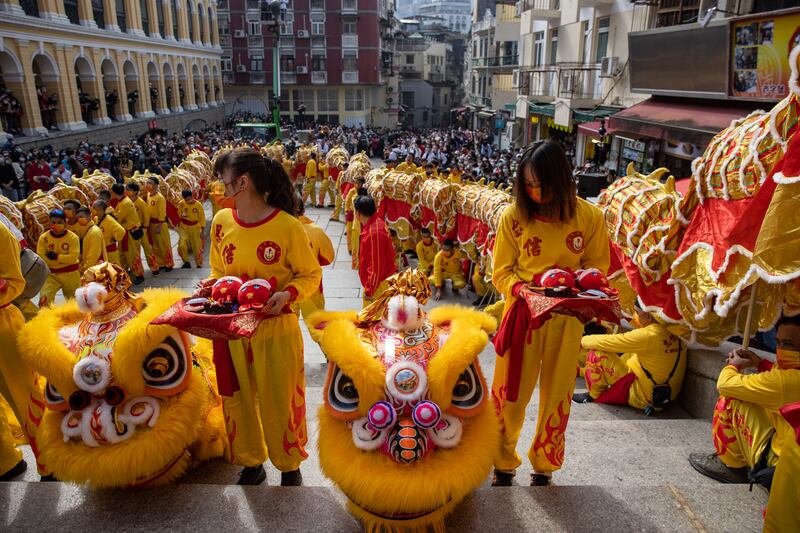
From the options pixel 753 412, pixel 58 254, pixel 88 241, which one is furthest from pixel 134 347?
pixel 88 241

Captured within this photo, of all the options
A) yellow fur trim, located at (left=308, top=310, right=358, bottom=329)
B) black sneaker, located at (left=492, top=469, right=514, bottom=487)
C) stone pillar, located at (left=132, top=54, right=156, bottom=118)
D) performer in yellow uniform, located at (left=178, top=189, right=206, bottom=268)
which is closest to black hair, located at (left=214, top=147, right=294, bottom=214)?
yellow fur trim, located at (left=308, top=310, right=358, bottom=329)

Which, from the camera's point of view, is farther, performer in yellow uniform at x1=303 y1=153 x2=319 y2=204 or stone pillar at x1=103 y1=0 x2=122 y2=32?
stone pillar at x1=103 y1=0 x2=122 y2=32

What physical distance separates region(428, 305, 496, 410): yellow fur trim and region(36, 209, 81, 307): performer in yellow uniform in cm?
525

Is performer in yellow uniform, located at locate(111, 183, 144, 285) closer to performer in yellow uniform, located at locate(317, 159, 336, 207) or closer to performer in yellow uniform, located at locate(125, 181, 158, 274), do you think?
performer in yellow uniform, located at locate(125, 181, 158, 274)

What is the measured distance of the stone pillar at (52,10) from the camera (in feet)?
61.6

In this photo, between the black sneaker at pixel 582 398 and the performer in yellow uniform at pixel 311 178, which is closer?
the black sneaker at pixel 582 398

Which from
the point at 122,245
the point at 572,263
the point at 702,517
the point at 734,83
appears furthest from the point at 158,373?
the point at 734,83

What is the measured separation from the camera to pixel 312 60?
4159cm

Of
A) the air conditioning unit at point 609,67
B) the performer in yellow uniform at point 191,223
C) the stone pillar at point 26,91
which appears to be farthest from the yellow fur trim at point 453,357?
the stone pillar at point 26,91

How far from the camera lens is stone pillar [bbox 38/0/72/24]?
61.6 feet

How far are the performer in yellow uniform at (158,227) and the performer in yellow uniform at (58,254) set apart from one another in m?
3.04

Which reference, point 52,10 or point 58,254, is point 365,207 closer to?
point 58,254

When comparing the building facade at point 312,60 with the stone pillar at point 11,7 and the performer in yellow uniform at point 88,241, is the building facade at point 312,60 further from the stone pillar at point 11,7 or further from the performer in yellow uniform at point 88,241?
the performer in yellow uniform at point 88,241

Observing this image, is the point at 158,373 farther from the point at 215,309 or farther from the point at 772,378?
the point at 772,378
